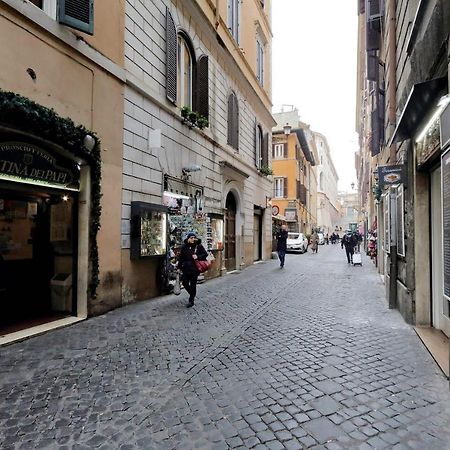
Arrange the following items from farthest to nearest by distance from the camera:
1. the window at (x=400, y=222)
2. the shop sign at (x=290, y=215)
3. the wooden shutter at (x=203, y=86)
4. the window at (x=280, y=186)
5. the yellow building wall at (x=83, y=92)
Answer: the window at (x=280, y=186), the shop sign at (x=290, y=215), the wooden shutter at (x=203, y=86), the window at (x=400, y=222), the yellow building wall at (x=83, y=92)

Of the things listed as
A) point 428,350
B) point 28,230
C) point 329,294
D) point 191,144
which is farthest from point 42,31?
point 329,294

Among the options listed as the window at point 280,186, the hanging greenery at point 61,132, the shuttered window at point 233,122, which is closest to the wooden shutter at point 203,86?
the shuttered window at point 233,122

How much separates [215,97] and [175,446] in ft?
39.4

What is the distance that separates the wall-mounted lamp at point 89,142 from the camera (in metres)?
6.68

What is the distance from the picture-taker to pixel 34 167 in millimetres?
5988

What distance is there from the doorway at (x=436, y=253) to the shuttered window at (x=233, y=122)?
9.55 metres

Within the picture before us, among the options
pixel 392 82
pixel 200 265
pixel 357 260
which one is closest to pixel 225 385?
pixel 200 265

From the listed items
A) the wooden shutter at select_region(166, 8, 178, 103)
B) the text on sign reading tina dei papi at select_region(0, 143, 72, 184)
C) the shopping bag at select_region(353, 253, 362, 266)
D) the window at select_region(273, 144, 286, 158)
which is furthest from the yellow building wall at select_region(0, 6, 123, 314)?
the window at select_region(273, 144, 286, 158)

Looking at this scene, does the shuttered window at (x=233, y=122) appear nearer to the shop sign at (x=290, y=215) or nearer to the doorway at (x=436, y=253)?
the doorway at (x=436, y=253)

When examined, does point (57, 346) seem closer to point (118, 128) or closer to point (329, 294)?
point (118, 128)

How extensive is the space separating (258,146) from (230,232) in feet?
20.1

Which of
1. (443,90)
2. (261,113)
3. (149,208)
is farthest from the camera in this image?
(261,113)

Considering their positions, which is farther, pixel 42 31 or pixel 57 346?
pixel 42 31

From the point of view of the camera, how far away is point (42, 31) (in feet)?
19.3
